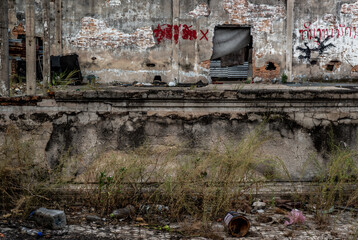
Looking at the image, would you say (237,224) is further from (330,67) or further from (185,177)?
(330,67)

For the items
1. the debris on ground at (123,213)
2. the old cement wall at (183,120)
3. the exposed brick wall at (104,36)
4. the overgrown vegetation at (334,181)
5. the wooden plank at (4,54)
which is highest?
the exposed brick wall at (104,36)

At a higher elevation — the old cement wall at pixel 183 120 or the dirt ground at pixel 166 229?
the old cement wall at pixel 183 120

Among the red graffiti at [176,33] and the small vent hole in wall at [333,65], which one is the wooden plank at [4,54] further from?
the small vent hole in wall at [333,65]

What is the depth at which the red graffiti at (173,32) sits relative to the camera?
38.8 ft

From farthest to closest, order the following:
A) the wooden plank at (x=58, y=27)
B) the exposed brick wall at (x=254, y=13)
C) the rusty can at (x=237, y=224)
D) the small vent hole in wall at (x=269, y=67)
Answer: the small vent hole in wall at (x=269, y=67), the exposed brick wall at (x=254, y=13), the wooden plank at (x=58, y=27), the rusty can at (x=237, y=224)

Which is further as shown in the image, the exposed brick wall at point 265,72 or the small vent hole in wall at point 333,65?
the small vent hole in wall at point 333,65

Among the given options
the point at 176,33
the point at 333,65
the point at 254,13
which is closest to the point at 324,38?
the point at 333,65

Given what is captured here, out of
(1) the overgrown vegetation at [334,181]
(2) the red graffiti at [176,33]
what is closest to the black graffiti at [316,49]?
(2) the red graffiti at [176,33]

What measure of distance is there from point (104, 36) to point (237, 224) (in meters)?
9.70

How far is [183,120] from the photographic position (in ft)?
12.9

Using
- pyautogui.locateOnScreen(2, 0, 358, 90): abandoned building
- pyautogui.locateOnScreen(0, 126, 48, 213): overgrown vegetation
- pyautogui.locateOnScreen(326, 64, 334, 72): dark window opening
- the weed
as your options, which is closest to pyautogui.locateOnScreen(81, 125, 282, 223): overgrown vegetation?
the weed

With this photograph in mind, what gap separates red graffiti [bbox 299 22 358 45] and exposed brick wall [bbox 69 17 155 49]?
4.99 metres

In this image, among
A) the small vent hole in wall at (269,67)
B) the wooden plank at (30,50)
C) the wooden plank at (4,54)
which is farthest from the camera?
the small vent hole in wall at (269,67)

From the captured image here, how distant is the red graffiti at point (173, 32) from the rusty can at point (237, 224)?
9.33 meters
